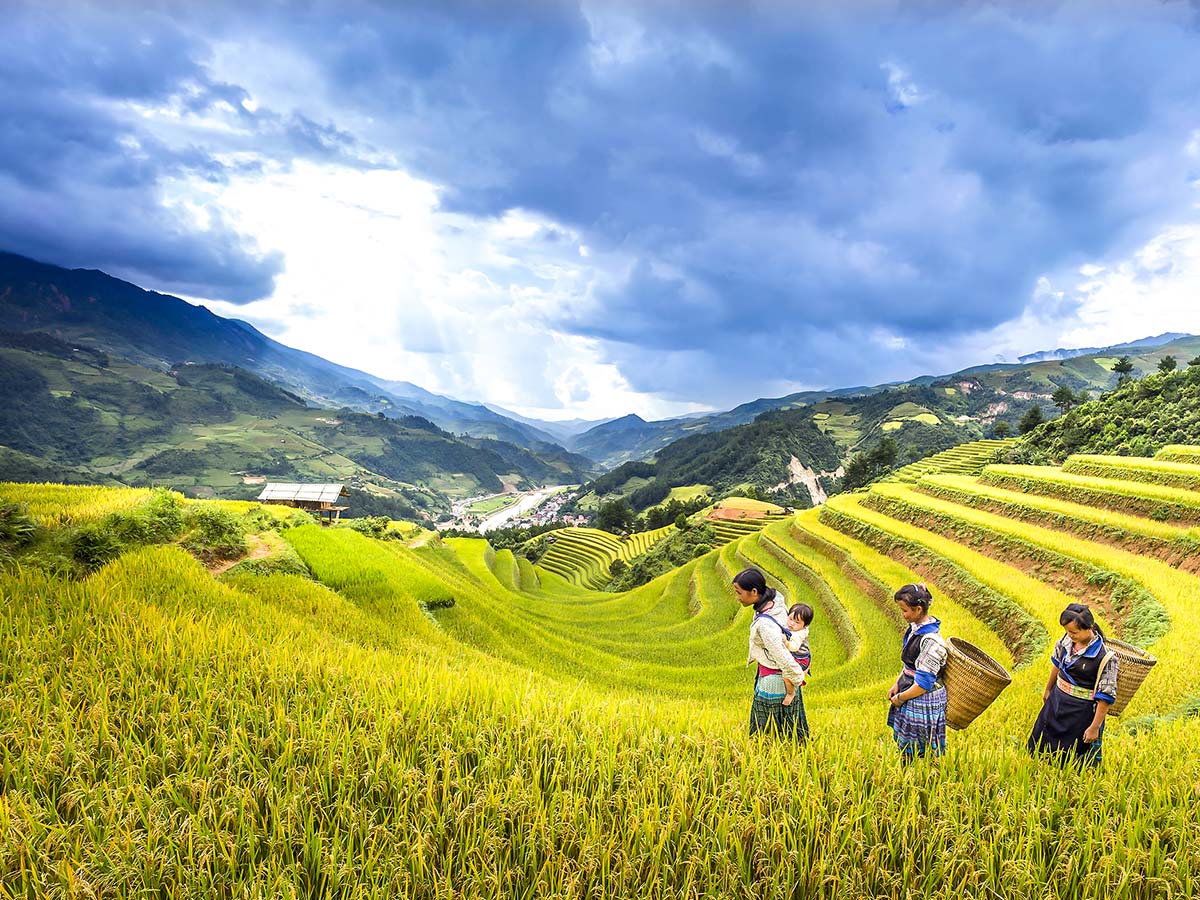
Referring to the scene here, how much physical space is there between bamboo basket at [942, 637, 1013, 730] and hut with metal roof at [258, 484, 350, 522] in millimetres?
26894

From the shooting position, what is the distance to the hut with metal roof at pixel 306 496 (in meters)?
25.8

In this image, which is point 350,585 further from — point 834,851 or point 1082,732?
point 1082,732

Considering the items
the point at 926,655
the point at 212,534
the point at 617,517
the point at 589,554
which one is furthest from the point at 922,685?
the point at 617,517

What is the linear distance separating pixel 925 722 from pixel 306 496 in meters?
28.8

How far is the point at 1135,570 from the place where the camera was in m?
9.98

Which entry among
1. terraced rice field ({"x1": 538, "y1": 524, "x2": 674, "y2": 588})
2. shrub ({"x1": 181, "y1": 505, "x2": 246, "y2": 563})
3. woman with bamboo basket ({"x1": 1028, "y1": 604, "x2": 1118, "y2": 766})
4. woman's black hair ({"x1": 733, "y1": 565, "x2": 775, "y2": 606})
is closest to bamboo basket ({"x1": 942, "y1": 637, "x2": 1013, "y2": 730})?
woman with bamboo basket ({"x1": 1028, "y1": 604, "x2": 1118, "y2": 766})

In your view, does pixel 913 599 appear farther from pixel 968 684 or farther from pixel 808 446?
pixel 808 446

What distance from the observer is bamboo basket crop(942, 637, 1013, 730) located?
12.9 ft

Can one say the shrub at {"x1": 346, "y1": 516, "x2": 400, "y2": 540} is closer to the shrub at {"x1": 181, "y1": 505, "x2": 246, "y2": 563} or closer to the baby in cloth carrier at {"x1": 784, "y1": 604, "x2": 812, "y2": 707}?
the shrub at {"x1": 181, "y1": 505, "x2": 246, "y2": 563}

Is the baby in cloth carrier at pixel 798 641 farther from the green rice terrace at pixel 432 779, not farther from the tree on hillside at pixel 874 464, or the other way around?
the tree on hillside at pixel 874 464

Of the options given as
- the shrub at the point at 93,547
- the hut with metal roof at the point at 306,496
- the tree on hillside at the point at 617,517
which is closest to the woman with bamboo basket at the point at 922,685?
the shrub at the point at 93,547

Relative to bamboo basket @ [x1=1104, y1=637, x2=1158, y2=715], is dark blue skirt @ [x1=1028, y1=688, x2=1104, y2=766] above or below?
below

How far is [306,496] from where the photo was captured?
26.2 m

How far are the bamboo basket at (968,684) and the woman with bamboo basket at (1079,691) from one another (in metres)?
0.52
